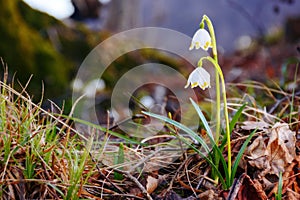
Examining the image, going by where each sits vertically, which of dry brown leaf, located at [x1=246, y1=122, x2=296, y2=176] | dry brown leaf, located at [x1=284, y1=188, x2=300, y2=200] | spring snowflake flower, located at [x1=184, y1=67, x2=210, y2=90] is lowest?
dry brown leaf, located at [x1=284, y1=188, x2=300, y2=200]

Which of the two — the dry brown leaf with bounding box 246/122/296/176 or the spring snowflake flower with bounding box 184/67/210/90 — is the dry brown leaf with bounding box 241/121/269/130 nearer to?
the dry brown leaf with bounding box 246/122/296/176

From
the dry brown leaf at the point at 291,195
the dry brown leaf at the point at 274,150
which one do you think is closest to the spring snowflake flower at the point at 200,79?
the dry brown leaf at the point at 274,150

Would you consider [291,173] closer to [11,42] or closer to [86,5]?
[11,42]

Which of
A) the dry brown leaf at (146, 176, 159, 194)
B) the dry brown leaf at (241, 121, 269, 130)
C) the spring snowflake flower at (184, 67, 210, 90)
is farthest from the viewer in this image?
the dry brown leaf at (241, 121, 269, 130)

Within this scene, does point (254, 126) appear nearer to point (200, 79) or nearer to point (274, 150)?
point (274, 150)

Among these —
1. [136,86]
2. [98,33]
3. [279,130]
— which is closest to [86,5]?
[98,33]

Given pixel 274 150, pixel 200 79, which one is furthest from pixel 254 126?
pixel 200 79

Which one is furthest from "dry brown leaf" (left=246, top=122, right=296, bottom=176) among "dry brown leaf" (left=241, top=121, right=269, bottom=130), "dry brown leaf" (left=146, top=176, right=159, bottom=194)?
"dry brown leaf" (left=146, top=176, right=159, bottom=194)

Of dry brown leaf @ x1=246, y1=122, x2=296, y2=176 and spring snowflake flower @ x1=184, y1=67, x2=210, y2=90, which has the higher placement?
spring snowflake flower @ x1=184, y1=67, x2=210, y2=90

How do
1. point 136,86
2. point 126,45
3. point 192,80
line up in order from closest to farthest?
point 192,80, point 136,86, point 126,45
